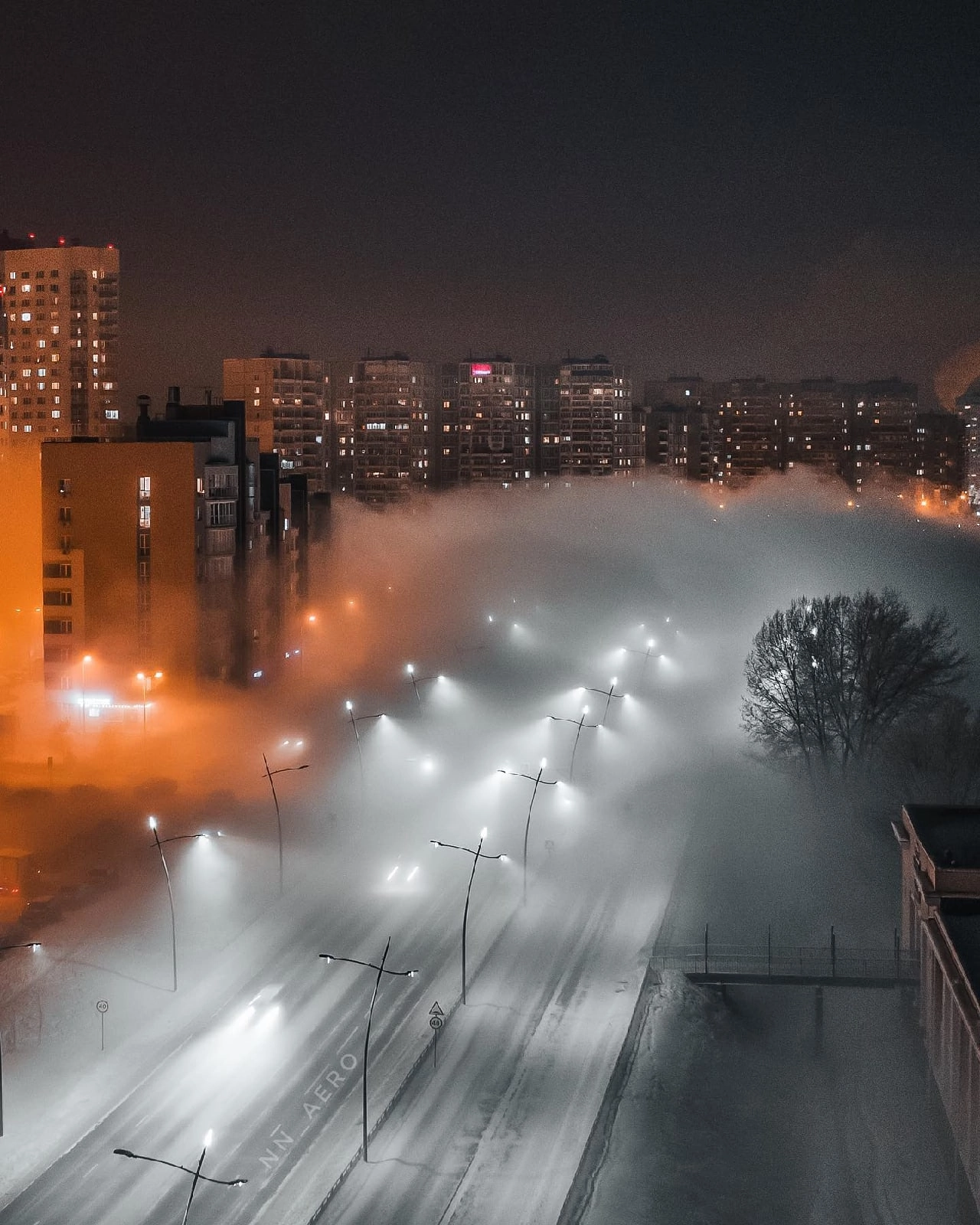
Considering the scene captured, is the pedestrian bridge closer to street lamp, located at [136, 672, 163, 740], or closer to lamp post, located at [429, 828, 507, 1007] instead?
lamp post, located at [429, 828, 507, 1007]

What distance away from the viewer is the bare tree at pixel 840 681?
2752 centimetres

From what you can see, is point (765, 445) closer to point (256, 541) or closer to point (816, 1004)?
point (256, 541)

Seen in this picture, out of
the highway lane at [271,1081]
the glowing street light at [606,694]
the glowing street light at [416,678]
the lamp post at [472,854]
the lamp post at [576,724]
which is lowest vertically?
the highway lane at [271,1081]

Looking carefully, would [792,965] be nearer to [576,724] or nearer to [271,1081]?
[271,1081]

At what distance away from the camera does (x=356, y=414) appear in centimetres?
6238

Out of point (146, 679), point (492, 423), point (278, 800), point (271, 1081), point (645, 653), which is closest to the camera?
point (271, 1081)

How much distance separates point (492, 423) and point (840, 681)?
3747 cm

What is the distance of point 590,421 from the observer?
2557 inches

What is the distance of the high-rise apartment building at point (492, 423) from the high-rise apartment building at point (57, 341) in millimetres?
15675

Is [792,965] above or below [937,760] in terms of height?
below

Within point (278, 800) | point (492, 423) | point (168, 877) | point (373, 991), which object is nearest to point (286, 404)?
point (492, 423)

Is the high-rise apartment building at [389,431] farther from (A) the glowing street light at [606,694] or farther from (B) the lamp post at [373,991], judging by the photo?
(B) the lamp post at [373,991]

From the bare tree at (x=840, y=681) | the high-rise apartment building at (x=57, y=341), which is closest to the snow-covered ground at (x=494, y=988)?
the bare tree at (x=840, y=681)

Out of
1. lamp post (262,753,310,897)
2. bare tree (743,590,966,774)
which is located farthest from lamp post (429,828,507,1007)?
bare tree (743,590,966,774)
